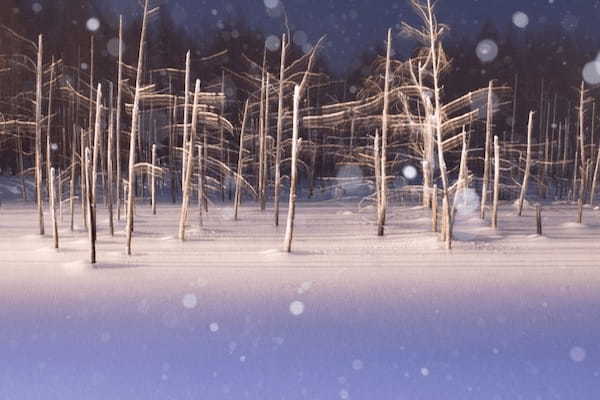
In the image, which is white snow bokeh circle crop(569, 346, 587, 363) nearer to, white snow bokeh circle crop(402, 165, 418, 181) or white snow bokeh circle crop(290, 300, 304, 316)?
white snow bokeh circle crop(290, 300, 304, 316)

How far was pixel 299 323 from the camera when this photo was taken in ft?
26.0

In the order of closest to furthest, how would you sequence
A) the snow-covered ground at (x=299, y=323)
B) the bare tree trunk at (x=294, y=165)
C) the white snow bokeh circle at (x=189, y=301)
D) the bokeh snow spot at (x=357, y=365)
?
the snow-covered ground at (x=299, y=323) < the bokeh snow spot at (x=357, y=365) < the white snow bokeh circle at (x=189, y=301) < the bare tree trunk at (x=294, y=165)

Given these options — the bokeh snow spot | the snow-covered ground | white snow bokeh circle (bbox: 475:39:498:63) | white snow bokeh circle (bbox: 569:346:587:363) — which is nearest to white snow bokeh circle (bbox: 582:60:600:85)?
white snow bokeh circle (bbox: 475:39:498:63)

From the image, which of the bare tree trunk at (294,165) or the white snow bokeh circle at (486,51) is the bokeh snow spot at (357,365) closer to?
the bare tree trunk at (294,165)

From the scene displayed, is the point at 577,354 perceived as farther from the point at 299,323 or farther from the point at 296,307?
the point at 296,307

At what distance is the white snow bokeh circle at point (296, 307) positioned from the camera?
8.50 meters

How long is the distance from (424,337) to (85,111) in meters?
37.8

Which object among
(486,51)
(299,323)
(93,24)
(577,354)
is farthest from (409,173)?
(577,354)

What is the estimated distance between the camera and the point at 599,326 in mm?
7758

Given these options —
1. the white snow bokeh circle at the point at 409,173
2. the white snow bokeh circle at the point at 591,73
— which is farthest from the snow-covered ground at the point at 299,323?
the white snow bokeh circle at the point at 591,73

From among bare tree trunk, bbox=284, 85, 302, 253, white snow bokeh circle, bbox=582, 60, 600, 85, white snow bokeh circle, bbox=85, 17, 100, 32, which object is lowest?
bare tree trunk, bbox=284, 85, 302, 253

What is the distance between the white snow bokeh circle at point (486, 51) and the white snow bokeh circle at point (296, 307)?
161ft

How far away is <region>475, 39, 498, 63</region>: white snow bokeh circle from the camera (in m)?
52.1

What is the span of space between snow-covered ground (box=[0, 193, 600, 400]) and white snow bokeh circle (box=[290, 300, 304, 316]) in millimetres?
18
